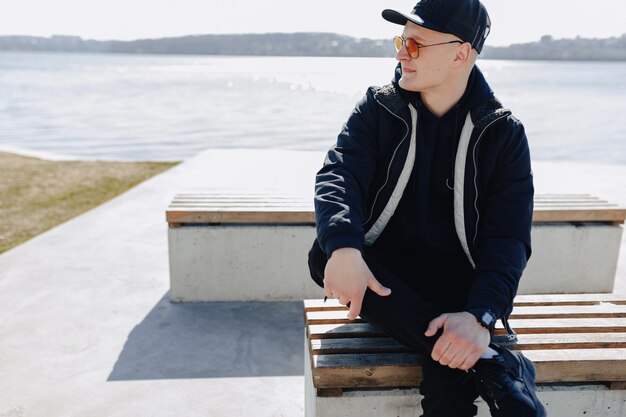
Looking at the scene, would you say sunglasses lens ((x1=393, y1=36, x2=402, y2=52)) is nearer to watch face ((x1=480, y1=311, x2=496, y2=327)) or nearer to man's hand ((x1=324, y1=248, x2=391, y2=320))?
man's hand ((x1=324, y1=248, x2=391, y2=320))

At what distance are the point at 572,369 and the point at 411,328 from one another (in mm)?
770

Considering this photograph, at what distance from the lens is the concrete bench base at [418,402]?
248 cm

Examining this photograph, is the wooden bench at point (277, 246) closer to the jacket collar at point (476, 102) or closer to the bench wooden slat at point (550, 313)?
the bench wooden slat at point (550, 313)

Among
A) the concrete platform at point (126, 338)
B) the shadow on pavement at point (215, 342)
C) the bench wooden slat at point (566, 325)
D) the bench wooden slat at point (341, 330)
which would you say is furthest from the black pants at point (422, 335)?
the shadow on pavement at point (215, 342)

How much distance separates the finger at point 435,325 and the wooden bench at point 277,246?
249 cm

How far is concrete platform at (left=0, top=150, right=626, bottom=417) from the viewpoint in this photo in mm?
3404

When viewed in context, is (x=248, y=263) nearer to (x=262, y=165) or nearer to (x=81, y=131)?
(x=262, y=165)

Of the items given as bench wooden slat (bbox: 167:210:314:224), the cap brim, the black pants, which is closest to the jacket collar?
the cap brim

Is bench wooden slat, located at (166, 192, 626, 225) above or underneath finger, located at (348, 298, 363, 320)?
underneath

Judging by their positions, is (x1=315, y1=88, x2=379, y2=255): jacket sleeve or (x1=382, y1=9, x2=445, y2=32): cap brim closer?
(x1=315, y1=88, x2=379, y2=255): jacket sleeve

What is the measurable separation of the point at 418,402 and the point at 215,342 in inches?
76.8

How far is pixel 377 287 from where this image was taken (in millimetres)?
2299

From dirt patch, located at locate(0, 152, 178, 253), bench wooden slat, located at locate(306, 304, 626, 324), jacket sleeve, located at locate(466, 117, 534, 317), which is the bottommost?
dirt patch, located at locate(0, 152, 178, 253)

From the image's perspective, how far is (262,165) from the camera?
1018cm
